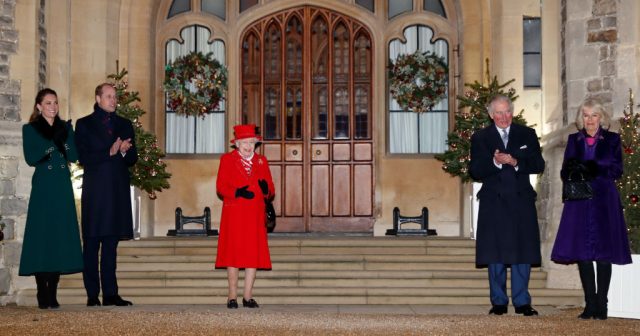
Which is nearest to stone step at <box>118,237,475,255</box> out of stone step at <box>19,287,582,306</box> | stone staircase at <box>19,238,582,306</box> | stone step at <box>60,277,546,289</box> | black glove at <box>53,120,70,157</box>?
stone staircase at <box>19,238,582,306</box>

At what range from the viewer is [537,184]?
36.5 feet

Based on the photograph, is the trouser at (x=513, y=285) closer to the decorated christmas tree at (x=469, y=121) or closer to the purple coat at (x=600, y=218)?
the purple coat at (x=600, y=218)

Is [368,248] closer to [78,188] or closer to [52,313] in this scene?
[78,188]

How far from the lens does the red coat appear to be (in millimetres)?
8828

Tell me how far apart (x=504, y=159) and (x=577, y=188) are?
2.04ft

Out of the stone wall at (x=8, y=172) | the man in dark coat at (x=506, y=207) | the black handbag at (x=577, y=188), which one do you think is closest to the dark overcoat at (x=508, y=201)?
the man in dark coat at (x=506, y=207)

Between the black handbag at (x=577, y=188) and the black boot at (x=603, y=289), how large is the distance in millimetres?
541

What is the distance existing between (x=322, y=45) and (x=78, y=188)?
4174 mm

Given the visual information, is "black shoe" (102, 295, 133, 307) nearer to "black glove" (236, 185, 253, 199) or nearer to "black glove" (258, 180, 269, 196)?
"black glove" (236, 185, 253, 199)

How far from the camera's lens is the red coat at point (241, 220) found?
348 inches

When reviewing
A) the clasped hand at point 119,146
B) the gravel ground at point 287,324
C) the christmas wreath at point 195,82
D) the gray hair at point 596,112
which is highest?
the christmas wreath at point 195,82

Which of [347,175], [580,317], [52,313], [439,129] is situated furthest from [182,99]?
[580,317]

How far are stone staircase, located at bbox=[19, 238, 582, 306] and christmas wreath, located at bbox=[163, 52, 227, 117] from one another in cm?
295

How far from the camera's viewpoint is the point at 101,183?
8.91 meters
